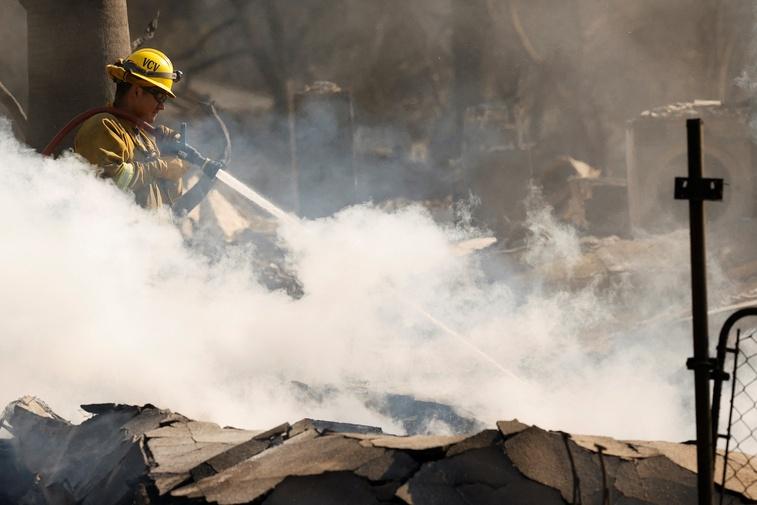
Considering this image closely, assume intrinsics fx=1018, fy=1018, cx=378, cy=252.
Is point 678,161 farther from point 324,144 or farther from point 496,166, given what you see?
point 324,144

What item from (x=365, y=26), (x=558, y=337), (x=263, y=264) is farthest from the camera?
(x=365, y=26)

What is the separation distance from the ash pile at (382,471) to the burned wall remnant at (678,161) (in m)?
8.60

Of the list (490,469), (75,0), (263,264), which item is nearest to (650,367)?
(263,264)

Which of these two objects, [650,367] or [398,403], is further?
[650,367]

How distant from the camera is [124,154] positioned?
6.31m

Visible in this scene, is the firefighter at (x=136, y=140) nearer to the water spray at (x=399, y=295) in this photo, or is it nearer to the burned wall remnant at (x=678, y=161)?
the water spray at (x=399, y=295)

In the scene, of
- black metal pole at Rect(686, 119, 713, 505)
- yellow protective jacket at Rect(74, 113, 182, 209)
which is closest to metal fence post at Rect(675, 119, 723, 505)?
black metal pole at Rect(686, 119, 713, 505)

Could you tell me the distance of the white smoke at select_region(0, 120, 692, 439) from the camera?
5836mm

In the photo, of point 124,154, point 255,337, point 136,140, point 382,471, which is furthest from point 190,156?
point 382,471

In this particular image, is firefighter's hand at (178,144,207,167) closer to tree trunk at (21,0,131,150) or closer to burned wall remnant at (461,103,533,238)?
tree trunk at (21,0,131,150)

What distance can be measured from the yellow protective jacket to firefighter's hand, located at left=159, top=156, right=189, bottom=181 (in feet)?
0.11

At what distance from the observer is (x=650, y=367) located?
8.05 m

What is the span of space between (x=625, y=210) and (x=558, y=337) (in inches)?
189

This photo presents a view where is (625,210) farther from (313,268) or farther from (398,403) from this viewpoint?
(398,403)
